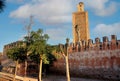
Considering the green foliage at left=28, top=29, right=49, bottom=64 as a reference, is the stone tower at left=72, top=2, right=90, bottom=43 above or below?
above

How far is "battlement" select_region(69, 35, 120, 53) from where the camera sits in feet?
87.8

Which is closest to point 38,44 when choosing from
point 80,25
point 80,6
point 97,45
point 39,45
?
point 39,45

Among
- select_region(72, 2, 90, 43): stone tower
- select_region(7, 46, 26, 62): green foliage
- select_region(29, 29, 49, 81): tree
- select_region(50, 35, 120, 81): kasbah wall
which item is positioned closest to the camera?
select_region(29, 29, 49, 81): tree

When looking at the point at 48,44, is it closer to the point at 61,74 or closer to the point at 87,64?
the point at 87,64

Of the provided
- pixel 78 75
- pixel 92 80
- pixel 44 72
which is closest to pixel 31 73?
pixel 44 72

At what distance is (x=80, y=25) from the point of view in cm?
4466

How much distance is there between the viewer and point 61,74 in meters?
34.8

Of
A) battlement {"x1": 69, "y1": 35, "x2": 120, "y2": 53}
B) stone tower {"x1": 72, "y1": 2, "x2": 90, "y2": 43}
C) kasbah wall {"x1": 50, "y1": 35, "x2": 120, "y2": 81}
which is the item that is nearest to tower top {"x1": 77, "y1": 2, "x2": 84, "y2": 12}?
stone tower {"x1": 72, "y1": 2, "x2": 90, "y2": 43}

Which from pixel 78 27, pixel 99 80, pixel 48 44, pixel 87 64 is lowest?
pixel 99 80

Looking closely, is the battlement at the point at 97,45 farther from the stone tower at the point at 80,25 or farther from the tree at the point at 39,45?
the stone tower at the point at 80,25

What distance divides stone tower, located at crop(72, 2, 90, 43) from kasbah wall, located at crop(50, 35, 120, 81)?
10.4 metres

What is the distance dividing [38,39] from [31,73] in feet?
57.9

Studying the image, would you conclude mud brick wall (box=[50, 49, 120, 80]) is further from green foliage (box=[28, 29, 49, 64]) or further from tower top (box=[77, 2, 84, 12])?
tower top (box=[77, 2, 84, 12])

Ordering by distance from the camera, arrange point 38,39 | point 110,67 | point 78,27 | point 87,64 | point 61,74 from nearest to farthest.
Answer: point 38,39, point 110,67, point 87,64, point 61,74, point 78,27
